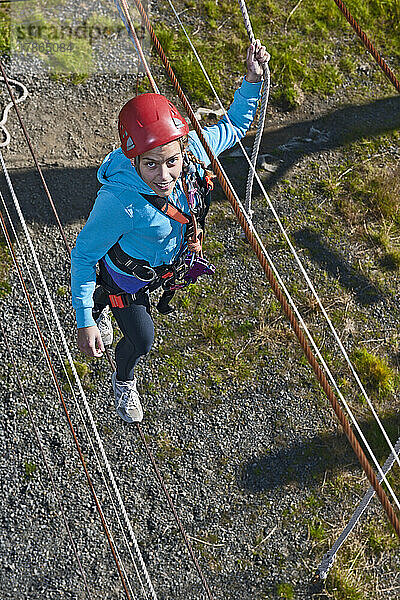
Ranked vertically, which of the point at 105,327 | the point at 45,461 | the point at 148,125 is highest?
the point at 148,125

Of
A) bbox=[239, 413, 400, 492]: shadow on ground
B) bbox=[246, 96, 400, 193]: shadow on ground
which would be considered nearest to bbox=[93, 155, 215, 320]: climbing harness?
bbox=[239, 413, 400, 492]: shadow on ground

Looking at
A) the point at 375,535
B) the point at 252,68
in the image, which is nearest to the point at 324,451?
the point at 375,535

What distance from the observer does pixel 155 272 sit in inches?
132

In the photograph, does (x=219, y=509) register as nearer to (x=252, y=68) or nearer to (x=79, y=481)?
(x=79, y=481)

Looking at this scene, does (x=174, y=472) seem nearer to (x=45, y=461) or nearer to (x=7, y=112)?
(x=45, y=461)

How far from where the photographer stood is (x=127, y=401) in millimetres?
4594

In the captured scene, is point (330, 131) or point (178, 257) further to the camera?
point (330, 131)

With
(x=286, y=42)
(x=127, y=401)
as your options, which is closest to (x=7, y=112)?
(x=286, y=42)

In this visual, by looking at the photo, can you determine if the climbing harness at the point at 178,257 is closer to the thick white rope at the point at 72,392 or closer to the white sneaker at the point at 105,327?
the white sneaker at the point at 105,327

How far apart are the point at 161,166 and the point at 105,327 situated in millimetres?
2010

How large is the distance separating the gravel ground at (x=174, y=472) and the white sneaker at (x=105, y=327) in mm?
386

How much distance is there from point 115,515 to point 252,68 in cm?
289

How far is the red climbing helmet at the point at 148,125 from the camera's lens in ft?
9.07

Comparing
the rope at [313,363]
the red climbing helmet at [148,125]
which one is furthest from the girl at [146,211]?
the rope at [313,363]
